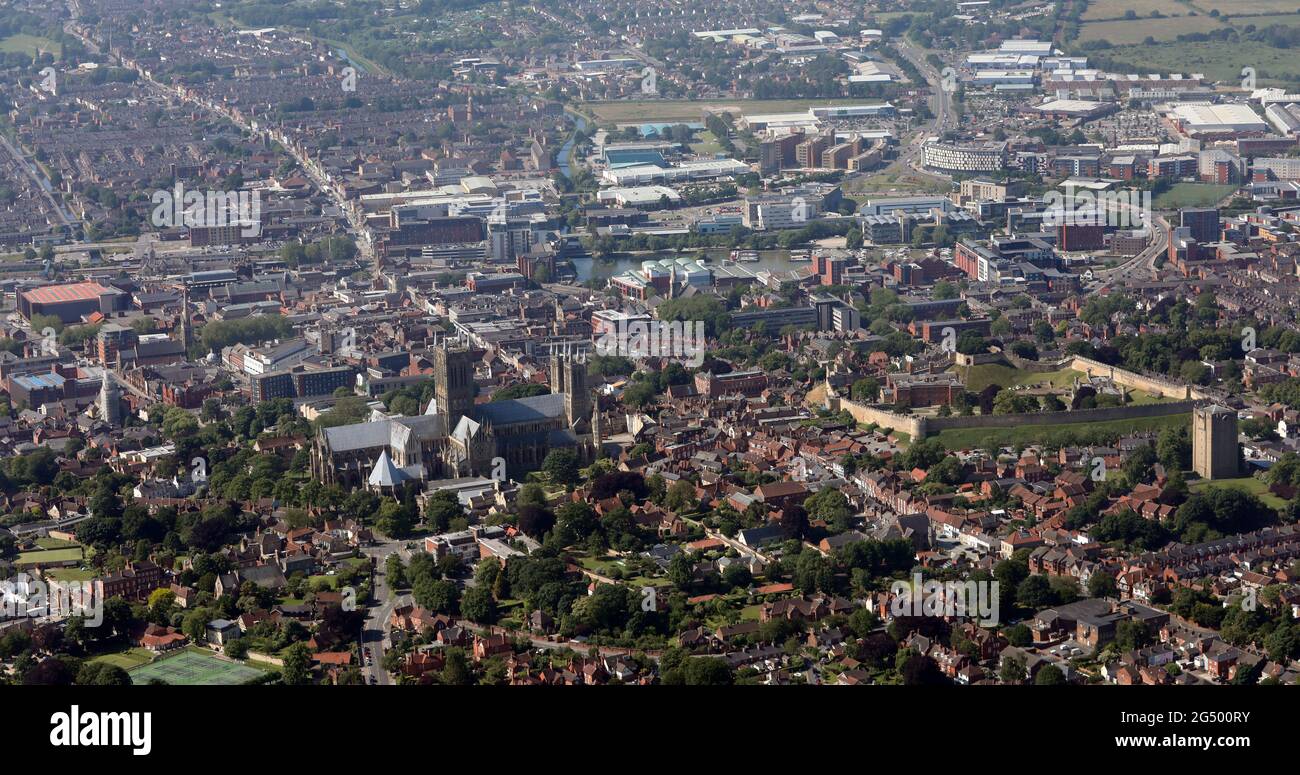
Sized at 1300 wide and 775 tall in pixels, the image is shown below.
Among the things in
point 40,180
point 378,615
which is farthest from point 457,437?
point 40,180

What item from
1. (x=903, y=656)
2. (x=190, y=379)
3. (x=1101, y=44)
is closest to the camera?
(x=903, y=656)

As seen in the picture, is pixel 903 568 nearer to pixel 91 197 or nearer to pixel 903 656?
pixel 903 656

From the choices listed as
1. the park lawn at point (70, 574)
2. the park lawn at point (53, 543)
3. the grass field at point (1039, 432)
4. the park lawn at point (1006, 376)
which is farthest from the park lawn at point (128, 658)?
the park lawn at point (1006, 376)

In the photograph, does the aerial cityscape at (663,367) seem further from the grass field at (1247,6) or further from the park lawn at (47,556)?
the grass field at (1247,6)

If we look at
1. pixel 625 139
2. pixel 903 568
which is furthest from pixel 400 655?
pixel 625 139

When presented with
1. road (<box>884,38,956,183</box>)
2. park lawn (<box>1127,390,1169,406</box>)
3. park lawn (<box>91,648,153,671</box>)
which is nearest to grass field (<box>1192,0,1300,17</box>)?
road (<box>884,38,956,183</box>)

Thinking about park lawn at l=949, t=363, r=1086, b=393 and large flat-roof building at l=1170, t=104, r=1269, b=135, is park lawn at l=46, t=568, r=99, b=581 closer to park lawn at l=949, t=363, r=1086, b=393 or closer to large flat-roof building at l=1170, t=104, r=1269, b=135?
park lawn at l=949, t=363, r=1086, b=393
